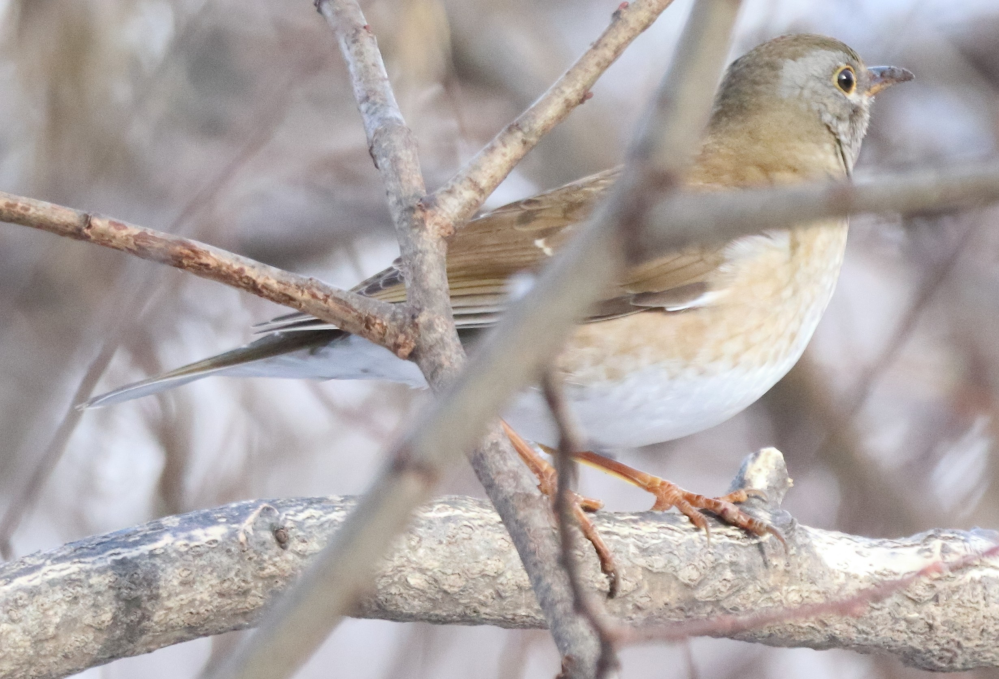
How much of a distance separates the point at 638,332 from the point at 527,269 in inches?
13.0

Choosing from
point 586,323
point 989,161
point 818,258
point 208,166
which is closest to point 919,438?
point 818,258

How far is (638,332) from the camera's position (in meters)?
2.34

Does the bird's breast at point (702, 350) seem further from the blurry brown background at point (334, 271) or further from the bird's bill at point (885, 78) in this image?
the blurry brown background at point (334, 271)

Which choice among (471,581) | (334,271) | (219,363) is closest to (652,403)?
(471,581)

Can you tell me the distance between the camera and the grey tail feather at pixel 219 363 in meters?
2.30

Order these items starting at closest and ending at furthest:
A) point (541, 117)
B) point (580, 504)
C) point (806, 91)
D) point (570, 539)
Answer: point (570, 539) < point (541, 117) < point (580, 504) < point (806, 91)

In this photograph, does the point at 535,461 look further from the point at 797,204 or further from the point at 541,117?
the point at 797,204

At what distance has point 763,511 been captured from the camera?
→ 7.72 ft

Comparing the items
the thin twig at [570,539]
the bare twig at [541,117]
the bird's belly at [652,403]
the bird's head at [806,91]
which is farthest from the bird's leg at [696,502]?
the thin twig at [570,539]

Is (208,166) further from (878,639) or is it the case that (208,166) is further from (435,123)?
(878,639)

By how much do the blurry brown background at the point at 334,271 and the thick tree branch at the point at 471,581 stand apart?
114 cm

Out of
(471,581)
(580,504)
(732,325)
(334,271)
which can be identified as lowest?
(471,581)

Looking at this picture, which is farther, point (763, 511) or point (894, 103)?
point (894, 103)

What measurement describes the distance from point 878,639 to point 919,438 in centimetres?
204
